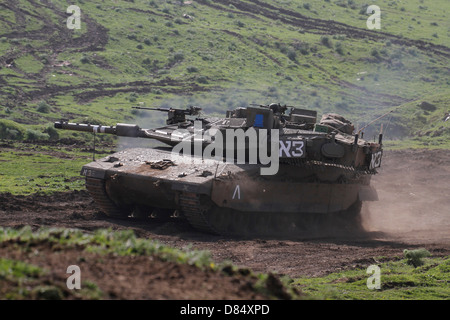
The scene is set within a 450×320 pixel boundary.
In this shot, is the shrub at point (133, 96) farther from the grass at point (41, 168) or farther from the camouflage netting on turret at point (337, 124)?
the camouflage netting on turret at point (337, 124)

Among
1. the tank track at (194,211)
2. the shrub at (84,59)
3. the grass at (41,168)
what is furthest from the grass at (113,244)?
the shrub at (84,59)

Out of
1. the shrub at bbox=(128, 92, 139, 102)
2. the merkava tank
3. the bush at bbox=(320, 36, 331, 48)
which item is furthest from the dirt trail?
the bush at bbox=(320, 36, 331, 48)

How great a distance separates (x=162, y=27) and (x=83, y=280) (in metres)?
52.9

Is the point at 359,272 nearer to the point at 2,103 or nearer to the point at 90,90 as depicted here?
the point at 2,103

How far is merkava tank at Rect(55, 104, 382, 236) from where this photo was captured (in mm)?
17219

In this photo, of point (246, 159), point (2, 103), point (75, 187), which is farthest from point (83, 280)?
point (2, 103)

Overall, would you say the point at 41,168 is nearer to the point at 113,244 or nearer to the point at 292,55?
the point at 113,244

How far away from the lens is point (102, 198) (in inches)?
730

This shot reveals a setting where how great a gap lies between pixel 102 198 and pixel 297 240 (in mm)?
4759

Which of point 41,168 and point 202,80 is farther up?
point 202,80

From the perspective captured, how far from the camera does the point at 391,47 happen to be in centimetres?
6309

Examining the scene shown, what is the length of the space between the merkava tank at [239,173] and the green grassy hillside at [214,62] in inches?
646

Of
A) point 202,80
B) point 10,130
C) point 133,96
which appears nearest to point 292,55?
point 202,80

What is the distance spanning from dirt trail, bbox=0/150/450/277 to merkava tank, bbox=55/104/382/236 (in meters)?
0.75
